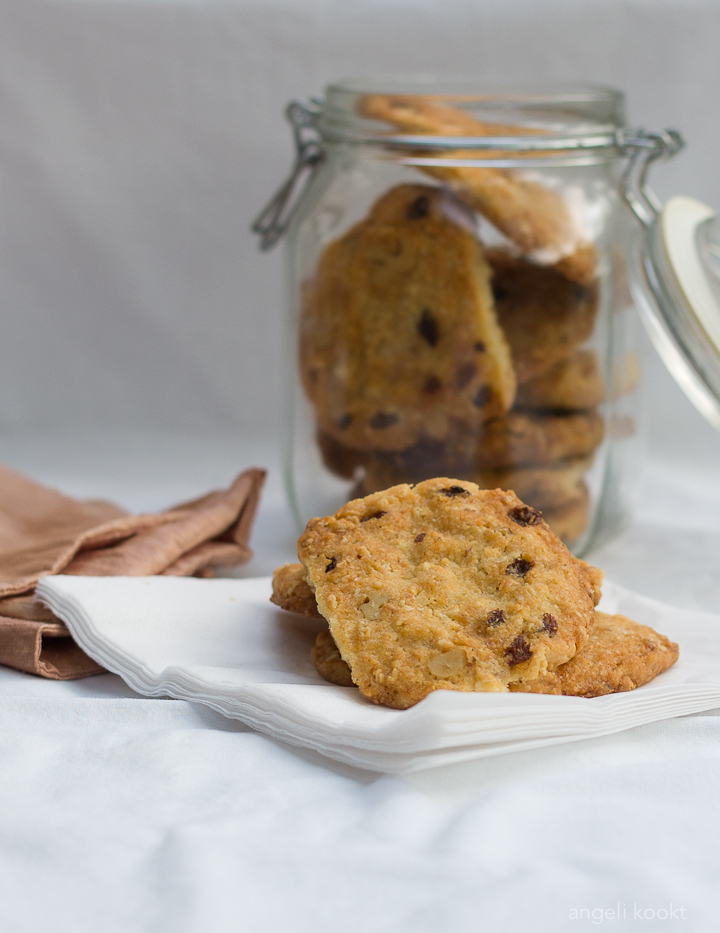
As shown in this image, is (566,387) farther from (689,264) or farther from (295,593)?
(295,593)

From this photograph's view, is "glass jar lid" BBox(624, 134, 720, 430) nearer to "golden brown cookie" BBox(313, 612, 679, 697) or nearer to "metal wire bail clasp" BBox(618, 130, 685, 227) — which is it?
"metal wire bail clasp" BBox(618, 130, 685, 227)

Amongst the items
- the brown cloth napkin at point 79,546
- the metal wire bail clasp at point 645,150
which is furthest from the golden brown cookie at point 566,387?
the brown cloth napkin at point 79,546

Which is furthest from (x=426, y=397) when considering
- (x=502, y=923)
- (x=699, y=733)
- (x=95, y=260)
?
(x=95, y=260)

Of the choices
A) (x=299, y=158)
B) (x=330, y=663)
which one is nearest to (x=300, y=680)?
(x=330, y=663)

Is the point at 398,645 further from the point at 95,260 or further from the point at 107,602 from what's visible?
the point at 95,260

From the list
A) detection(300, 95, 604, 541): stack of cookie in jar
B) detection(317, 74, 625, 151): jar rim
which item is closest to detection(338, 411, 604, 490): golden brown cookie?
detection(300, 95, 604, 541): stack of cookie in jar

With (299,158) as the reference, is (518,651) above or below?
below

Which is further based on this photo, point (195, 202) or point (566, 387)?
point (195, 202)
